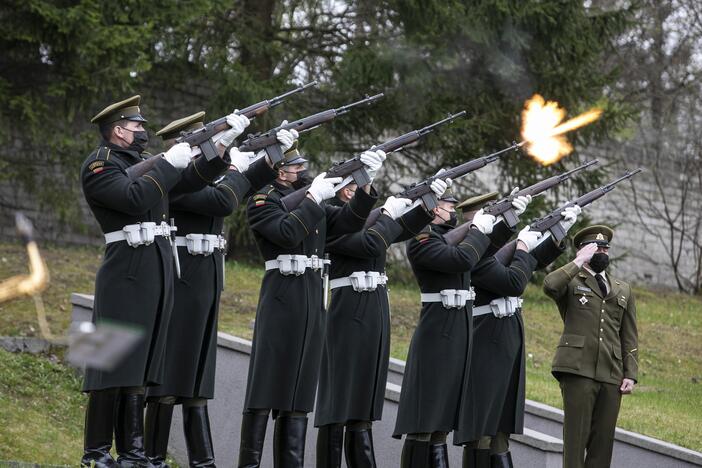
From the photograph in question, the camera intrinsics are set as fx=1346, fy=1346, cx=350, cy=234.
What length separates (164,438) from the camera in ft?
23.5

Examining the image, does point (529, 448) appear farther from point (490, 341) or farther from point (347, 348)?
point (347, 348)

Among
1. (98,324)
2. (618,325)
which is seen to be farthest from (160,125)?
(98,324)

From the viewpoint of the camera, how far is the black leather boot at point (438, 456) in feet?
25.6

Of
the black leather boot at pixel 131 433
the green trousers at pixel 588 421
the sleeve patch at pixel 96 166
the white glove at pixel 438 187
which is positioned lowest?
the black leather boot at pixel 131 433

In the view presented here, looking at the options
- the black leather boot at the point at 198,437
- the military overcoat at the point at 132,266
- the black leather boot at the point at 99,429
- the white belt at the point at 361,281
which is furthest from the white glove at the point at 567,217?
the black leather boot at the point at 99,429

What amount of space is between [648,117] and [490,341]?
1916 cm

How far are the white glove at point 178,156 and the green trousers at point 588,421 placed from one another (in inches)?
119

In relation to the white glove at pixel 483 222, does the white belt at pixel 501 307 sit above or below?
below

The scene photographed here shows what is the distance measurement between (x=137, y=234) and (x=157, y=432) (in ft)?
3.74

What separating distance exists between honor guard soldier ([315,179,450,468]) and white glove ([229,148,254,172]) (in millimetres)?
688

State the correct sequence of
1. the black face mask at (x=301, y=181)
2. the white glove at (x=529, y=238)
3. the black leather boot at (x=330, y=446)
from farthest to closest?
the white glove at (x=529, y=238), the black face mask at (x=301, y=181), the black leather boot at (x=330, y=446)

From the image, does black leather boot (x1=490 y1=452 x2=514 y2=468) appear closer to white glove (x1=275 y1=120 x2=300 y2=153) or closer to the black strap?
the black strap

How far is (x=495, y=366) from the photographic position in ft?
26.8

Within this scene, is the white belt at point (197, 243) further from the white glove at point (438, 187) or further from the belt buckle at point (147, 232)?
the white glove at point (438, 187)
